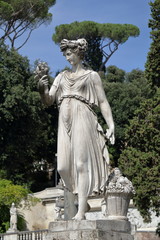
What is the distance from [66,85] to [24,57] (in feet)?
84.8

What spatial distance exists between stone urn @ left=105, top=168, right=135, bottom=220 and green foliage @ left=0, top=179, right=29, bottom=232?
76.3 feet

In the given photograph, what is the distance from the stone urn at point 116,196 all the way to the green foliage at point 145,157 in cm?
1495

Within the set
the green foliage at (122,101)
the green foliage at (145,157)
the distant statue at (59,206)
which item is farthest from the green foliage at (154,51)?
the green foliage at (122,101)

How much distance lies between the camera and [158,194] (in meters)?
22.6

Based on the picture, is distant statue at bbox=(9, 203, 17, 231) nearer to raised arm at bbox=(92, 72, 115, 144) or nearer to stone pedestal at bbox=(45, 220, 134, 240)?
raised arm at bbox=(92, 72, 115, 144)

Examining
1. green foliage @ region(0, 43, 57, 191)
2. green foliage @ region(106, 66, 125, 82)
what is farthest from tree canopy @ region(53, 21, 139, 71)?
green foliage @ region(0, 43, 57, 191)

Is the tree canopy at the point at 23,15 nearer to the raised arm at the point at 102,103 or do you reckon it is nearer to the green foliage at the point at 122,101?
the green foliage at the point at 122,101

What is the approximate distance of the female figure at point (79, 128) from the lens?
7227 millimetres

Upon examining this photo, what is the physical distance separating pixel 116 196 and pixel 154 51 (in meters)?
19.1

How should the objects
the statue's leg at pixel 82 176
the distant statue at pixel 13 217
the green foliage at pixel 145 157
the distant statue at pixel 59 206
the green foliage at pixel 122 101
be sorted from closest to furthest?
1. the statue's leg at pixel 82 176
2. the distant statue at pixel 59 206
3. the green foliage at pixel 145 157
4. the distant statue at pixel 13 217
5. the green foliage at pixel 122 101

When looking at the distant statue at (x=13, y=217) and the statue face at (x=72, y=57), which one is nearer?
the statue face at (x=72, y=57)

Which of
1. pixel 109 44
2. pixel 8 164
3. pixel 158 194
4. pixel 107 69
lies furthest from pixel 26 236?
pixel 109 44

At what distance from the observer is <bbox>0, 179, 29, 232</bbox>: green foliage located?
99.5 feet

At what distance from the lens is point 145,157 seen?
23.6 metres
